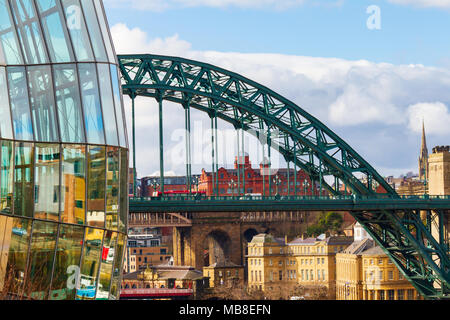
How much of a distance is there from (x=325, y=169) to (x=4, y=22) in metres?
57.1

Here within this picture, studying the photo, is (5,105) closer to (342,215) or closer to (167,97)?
(167,97)

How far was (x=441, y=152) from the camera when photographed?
346 ft

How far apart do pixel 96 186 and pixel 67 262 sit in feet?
6.17

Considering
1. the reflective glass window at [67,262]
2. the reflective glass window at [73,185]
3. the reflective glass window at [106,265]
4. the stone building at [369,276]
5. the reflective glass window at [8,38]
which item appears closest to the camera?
the reflective glass window at [8,38]

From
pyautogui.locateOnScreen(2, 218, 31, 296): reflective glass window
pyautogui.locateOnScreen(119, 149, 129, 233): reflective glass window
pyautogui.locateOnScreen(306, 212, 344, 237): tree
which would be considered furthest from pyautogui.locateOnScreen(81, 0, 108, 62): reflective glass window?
pyautogui.locateOnScreen(306, 212, 344, 237): tree

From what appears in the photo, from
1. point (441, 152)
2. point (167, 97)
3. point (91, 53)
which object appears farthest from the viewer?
point (441, 152)

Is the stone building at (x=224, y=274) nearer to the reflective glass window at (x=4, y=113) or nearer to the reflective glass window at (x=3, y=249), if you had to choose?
the reflective glass window at (x=3, y=249)

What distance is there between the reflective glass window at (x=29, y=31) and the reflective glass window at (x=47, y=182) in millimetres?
1919

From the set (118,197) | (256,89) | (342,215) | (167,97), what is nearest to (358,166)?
(256,89)

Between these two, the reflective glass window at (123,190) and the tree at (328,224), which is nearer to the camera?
the reflective glass window at (123,190)

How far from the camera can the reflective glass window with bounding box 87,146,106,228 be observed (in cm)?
2277

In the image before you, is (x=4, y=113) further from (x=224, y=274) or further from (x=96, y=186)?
(x=224, y=274)

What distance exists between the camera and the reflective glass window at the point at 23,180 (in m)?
21.2

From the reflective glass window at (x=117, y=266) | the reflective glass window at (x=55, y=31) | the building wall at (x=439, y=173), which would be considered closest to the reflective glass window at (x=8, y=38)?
the reflective glass window at (x=55, y=31)
